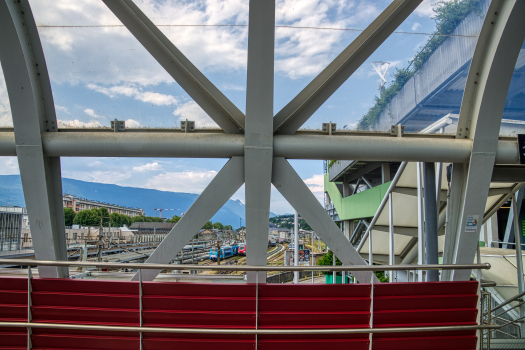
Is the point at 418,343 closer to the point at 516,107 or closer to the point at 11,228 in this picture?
the point at 516,107

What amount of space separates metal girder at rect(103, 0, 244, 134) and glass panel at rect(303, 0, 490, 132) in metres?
1.08

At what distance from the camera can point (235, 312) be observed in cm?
334

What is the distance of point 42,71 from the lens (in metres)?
3.95

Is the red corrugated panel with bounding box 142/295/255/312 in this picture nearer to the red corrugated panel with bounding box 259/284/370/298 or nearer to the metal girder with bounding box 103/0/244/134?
the red corrugated panel with bounding box 259/284/370/298

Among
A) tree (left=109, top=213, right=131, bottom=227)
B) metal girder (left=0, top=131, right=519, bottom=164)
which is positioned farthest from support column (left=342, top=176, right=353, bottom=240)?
metal girder (left=0, top=131, right=519, bottom=164)

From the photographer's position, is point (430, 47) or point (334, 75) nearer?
point (334, 75)

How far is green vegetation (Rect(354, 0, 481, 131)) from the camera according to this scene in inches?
165

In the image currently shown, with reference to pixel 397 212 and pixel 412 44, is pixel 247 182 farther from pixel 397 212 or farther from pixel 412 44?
pixel 397 212

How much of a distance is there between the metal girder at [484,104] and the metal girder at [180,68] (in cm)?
304

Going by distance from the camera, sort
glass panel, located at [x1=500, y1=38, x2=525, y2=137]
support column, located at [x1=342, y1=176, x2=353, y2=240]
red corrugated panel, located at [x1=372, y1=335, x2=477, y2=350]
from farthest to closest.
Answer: support column, located at [x1=342, y1=176, x2=353, y2=240], glass panel, located at [x1=500, y1=38, x2=525, y2=137], red corrugated panel, located at [x1=372, y1=335, x2=477, y2=350]

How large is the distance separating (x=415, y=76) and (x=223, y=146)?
325 cm

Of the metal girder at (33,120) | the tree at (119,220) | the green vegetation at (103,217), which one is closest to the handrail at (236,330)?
the metal girder at (33,120)

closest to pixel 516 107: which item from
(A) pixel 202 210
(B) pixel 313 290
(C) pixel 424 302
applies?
(C) pixel 424 302

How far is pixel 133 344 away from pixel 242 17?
4.31 metres
